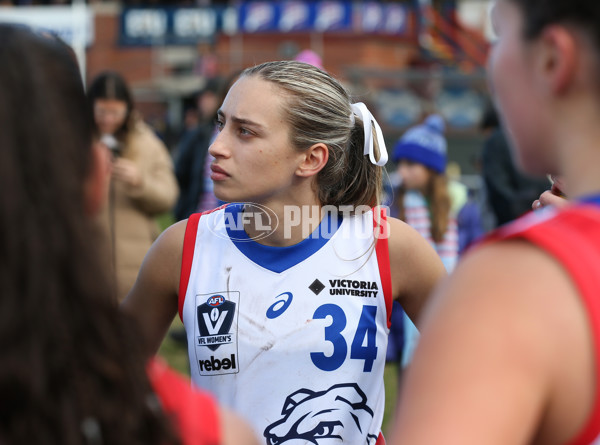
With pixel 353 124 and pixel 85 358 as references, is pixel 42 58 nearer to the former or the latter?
pixel 85 358

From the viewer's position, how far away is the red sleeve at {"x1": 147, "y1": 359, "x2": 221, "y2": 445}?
41.6 inches

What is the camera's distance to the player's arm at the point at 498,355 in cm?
101

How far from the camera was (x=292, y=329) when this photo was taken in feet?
8.02

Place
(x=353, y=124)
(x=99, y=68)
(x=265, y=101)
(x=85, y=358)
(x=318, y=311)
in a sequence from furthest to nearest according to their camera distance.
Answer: (x=99, y=68) → (x=353, y=124) → (x=265, y=101) → (x=318, y=311) → (x=85, y=358)

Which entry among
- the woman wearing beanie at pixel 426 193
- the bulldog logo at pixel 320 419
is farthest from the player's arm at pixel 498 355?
the woman wearing beanie at pixel 426 193

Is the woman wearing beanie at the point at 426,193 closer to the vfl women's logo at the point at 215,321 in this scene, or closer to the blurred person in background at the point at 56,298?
the vfl women's logo at the point at 215,321

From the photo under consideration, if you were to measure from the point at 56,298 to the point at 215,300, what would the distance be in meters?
1.51

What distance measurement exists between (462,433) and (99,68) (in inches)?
1278

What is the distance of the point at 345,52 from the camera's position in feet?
92.8

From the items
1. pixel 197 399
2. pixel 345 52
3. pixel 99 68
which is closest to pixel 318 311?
pixel 197 399

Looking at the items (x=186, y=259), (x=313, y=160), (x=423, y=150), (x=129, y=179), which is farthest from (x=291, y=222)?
(x=423, y=150)

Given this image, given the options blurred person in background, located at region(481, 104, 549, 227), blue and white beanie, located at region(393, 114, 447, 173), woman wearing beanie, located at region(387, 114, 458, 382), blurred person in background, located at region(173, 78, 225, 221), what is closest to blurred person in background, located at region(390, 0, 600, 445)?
woman wearing beanie, located at region(387, 114, 458, 382)

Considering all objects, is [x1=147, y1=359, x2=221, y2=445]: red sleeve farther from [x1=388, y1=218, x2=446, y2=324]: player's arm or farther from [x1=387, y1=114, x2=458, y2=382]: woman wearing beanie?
[x1=387, y1=114, x2=458, y2=382]: woman wearing beanie

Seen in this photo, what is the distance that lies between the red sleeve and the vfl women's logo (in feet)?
4.41
